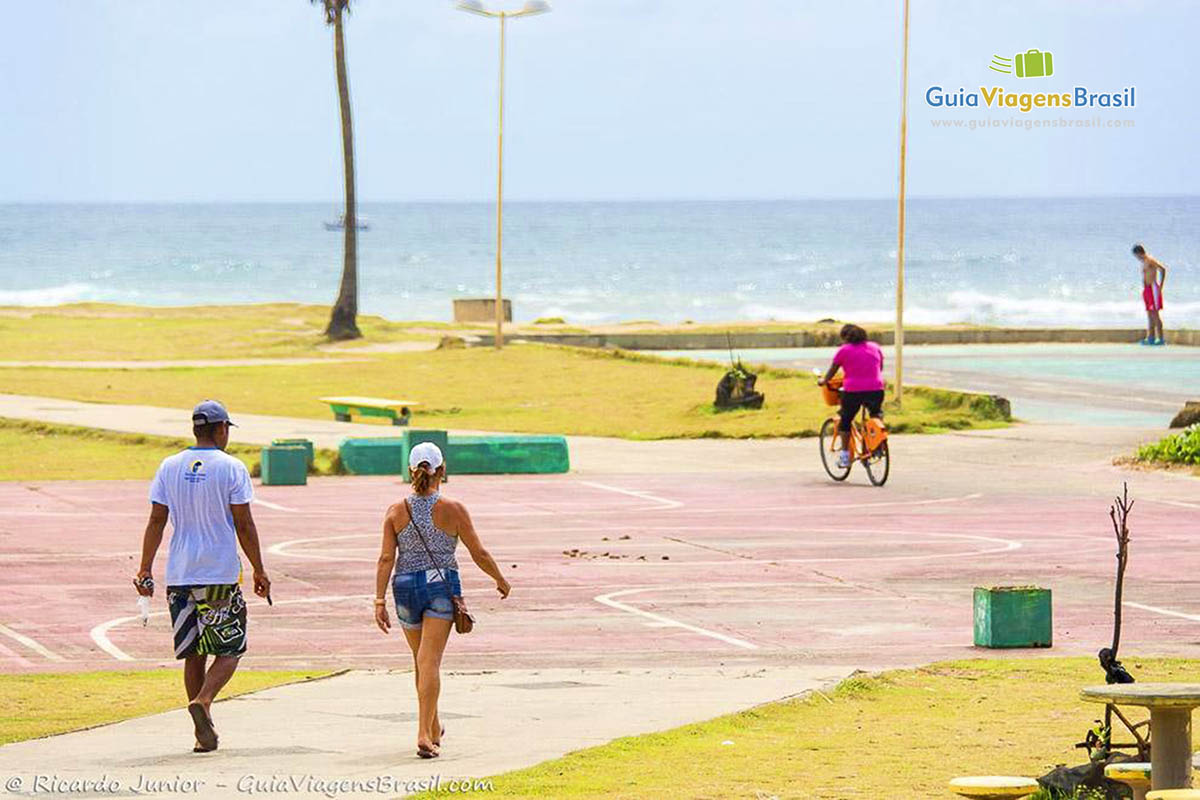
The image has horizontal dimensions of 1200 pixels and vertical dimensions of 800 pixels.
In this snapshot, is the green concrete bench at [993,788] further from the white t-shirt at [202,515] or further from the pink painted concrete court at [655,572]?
the pink painted concrete court at [655,572]

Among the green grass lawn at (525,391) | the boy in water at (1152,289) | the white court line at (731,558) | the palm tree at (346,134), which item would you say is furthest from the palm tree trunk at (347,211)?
the white court line at (731,558)

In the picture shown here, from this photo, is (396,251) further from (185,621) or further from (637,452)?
(185,621)

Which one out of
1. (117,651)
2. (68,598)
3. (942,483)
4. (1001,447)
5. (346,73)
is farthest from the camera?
(346,73)

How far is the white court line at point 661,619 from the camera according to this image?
52.9 feet

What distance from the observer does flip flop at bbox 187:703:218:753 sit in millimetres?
11305

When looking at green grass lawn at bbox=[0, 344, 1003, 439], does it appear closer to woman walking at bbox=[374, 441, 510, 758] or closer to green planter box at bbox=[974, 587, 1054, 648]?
green planter box at bbox=[974, 587, 1054, 648]

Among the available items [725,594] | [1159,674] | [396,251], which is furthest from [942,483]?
[396,251]

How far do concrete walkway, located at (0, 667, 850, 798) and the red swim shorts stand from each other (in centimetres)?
3875

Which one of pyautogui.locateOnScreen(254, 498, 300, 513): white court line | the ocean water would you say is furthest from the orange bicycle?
the ocean water

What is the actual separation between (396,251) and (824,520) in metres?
164

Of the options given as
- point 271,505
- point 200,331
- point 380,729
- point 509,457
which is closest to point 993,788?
point 380,729

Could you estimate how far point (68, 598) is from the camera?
60.4 ft

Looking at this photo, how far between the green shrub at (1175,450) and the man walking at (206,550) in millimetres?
20128

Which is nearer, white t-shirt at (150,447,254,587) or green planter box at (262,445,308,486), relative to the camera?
white t-shirt at (150,447,254,587)
